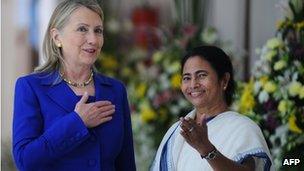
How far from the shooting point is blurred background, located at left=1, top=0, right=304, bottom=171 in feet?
10.8

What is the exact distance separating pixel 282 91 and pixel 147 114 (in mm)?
911

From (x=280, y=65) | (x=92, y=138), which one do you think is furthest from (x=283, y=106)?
(x=92, y=138)

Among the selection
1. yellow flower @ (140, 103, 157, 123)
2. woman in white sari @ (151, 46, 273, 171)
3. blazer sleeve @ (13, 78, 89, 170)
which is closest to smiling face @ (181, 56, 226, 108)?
woman in white sari @ (151, 46, 273, 171)

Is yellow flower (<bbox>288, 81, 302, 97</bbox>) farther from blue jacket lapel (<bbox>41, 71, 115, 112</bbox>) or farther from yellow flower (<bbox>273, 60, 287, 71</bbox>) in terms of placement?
blue jacket lapel (<bbox>41, 71, 115, 112</bbox>)

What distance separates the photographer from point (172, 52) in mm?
3852

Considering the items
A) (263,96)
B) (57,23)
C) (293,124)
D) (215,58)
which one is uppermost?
(57,23)

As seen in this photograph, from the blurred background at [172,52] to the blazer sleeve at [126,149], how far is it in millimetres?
1324

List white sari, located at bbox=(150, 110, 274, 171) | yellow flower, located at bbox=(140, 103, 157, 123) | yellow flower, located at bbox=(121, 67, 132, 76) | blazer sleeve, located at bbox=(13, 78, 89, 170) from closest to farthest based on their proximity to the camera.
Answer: blazer sleeve, located at bbox=(13, 78, 89, 170) → white sari, located at bbox=(150, 110, 274, 171) → yellow flower, located at bbox=(140, 103, 157, 123) → yellow flower, located at bbox=(121, 67, 132, 76)

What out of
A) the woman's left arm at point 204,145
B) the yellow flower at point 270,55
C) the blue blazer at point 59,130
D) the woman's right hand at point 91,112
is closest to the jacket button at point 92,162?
the blue blazer at point 59,130

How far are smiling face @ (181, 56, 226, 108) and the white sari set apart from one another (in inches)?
2.6

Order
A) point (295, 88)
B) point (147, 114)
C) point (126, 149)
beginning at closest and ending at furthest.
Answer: point (126, 149)
point (295, 88)
point (147, 114)

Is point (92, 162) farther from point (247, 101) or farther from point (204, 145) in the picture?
point (247, 101)

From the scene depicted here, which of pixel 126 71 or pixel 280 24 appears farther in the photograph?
pixel 126 71

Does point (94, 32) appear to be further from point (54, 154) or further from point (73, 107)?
point (54, 154)
